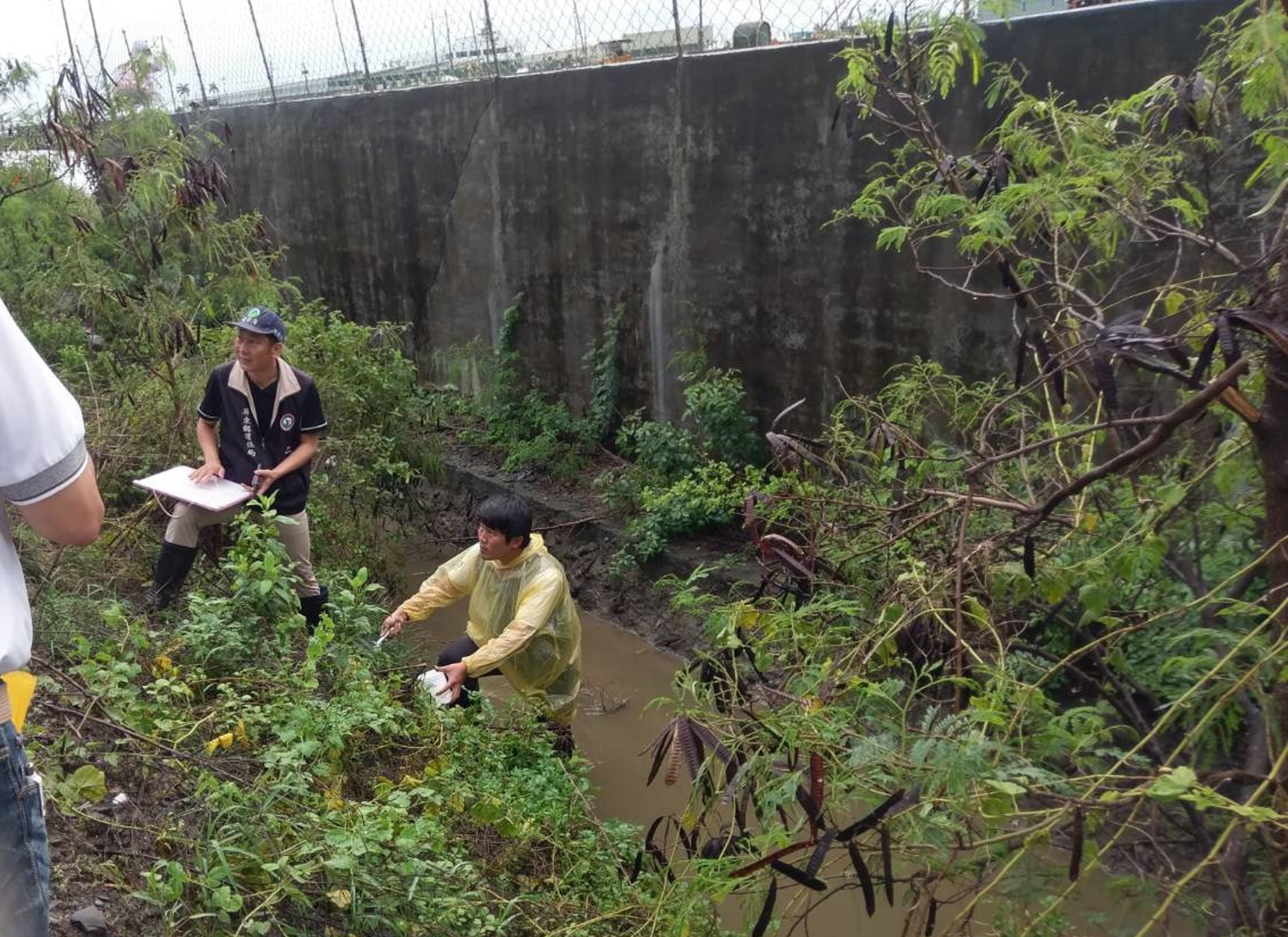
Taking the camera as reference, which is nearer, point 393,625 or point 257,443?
point 393,625

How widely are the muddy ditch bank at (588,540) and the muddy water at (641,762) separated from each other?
133 millimetres

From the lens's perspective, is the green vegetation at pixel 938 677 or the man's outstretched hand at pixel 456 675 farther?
the man's outstretched hand at pixel 456 675

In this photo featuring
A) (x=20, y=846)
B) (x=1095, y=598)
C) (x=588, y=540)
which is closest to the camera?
(x=20, y=846)

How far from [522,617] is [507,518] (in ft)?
1.25

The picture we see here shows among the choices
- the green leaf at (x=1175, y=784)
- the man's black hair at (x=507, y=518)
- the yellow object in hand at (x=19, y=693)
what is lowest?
the man's black hair at (x=507, y=518)

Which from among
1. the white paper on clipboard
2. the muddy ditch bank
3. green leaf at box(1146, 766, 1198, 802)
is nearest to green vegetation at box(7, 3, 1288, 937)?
green leaf at box(1146, 766, 1198, 802)

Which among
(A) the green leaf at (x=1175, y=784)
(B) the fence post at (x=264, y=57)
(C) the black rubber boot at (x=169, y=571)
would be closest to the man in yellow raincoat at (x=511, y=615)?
(C) the black rubber boot at (x=169, y=571)

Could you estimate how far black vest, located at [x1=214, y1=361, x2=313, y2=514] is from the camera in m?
4.44

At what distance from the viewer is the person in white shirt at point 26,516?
57.7 inches

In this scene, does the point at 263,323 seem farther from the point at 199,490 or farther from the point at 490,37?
the point at 490,37

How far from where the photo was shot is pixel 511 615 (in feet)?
13.3

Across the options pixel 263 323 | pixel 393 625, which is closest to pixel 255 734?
pixel 393 625

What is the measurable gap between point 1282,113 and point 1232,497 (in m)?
0.87

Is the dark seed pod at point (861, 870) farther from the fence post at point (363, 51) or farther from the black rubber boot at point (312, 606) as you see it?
the fence post at point (363, 51)
